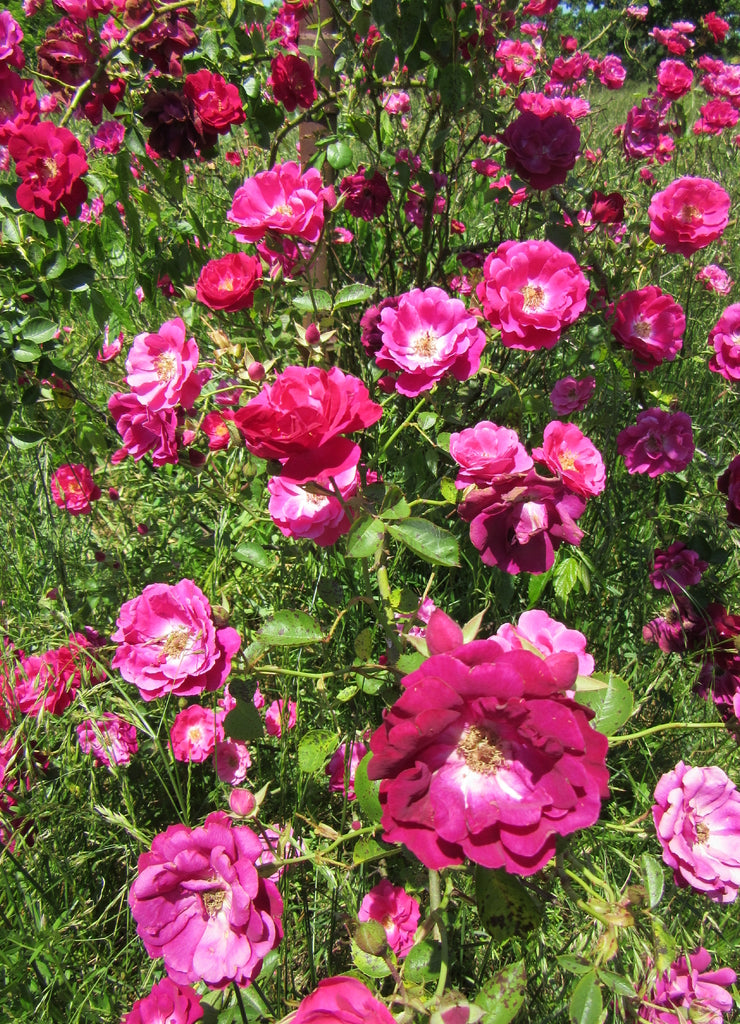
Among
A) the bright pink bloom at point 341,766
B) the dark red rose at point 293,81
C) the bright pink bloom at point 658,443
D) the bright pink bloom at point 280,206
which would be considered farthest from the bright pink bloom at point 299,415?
the dark red rose at point 293,81

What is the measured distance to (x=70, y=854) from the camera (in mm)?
1264

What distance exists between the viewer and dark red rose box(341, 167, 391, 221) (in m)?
1.67

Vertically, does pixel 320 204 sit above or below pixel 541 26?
below

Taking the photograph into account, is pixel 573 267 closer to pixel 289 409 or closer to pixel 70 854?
pixel 289 409

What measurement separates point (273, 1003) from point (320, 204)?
1348 millimetres

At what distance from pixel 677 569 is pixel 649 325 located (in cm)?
53

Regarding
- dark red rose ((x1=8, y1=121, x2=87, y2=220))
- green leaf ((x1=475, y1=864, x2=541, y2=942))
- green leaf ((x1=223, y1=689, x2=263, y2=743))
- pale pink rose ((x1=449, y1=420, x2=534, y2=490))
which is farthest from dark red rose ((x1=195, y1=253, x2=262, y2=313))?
green leaf ((x1=475, y1=864, x2=541, y2=942))

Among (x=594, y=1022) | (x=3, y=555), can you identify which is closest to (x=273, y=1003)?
(x=594, y=1022)

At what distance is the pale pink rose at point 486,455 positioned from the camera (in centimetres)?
89

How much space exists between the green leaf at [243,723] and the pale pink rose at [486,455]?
0.46 meters

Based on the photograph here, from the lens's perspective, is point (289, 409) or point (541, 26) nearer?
point (289, 409)

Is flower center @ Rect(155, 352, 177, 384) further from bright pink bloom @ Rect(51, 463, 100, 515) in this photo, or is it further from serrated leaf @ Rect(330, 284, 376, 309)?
bright pink bloom @ Rect(51, 463, 100, 515)

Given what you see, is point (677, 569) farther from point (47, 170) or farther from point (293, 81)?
point (47, 170)

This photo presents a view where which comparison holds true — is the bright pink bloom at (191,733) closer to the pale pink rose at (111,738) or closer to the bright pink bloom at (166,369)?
the pale pink rose at (111,738)
